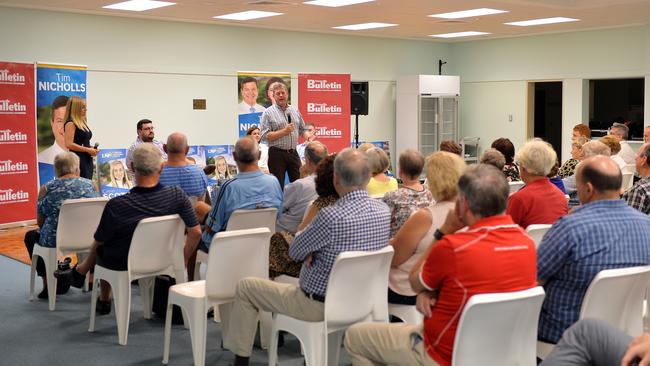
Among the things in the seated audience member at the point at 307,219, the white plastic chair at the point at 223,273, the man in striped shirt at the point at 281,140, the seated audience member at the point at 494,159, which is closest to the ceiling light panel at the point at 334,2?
the man in striped shirt at the point at 281,140

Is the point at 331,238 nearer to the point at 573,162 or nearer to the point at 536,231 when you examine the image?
the point at 536,231

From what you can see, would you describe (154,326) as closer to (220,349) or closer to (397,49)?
(220,349)

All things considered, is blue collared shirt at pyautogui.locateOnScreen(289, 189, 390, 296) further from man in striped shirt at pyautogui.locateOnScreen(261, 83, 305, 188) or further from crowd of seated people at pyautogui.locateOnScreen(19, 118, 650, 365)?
man in striped shirt at pyautogui.locateOnScreen(261, 83, 305, 188)

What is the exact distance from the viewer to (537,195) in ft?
15.1

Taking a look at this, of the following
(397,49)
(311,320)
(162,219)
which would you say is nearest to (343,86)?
(397,49)

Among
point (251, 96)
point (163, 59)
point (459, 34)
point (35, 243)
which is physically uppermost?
point (459, 34)

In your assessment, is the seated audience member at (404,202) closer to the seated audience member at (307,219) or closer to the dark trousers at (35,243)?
the seated audience member at (307,219)

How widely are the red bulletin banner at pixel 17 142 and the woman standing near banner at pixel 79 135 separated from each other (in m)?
0.68

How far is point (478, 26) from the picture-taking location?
13555mm

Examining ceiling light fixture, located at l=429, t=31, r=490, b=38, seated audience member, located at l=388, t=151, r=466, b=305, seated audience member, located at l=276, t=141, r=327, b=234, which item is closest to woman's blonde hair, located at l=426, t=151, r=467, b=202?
seated audience member, located at l=388, t=151, r=466, b=305

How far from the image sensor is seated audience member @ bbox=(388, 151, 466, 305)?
12.8ft

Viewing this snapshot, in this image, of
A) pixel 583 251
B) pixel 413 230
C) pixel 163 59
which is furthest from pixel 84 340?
pixel 163 59

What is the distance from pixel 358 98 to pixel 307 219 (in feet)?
33.4

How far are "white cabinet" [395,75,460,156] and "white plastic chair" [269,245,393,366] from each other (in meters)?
11.5
